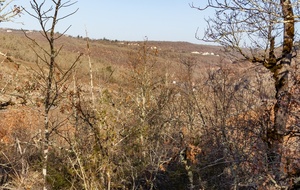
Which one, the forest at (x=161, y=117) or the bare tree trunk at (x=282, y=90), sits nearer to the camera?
the forest at (x=161, y=117)

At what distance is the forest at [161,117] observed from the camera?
16.2 feet

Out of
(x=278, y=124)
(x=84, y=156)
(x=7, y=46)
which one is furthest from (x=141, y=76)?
(x=7, y=46)

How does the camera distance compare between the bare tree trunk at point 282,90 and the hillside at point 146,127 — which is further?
the bare tree trunk at point 282,90

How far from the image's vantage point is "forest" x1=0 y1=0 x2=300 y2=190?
4.95m

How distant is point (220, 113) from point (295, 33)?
3.72 meters

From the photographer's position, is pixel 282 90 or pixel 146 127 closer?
pixel 146 127

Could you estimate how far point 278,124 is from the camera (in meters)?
6.48

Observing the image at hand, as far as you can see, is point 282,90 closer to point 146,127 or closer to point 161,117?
point 146,127

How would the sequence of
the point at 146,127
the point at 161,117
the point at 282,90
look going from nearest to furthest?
the point at 146,127
the point at 282,90
the point at 161,117

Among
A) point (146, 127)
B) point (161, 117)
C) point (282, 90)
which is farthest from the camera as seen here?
point (161, 117)

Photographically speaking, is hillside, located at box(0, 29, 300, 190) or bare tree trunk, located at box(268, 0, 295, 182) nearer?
hillside, located at box(0, 29, 300, 190)

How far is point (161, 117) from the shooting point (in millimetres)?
13758

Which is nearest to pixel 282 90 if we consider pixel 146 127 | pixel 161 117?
pixel 146 127

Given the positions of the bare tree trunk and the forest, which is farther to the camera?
the bare tree trunk
